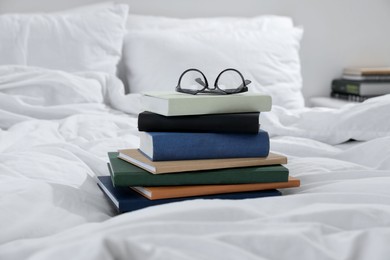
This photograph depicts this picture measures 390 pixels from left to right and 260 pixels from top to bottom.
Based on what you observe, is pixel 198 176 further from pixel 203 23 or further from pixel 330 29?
pixel 330 29

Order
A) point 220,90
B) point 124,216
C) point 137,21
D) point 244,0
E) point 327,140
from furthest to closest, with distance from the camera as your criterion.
A: point 244,0
point 137,21
point 327,140
point 220,90
point 124,216

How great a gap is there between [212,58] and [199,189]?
1.43 metres

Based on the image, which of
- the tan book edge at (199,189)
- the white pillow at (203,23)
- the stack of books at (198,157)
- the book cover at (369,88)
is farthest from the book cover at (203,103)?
the book cover at (369,88)

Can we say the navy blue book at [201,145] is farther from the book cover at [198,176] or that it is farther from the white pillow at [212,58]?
the white pillow at [212,58]

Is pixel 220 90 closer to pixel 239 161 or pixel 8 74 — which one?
pixel 239 161

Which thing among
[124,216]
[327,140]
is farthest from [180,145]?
[327,140]

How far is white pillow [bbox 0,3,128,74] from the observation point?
211 centimetres

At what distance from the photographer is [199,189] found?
0.87 m

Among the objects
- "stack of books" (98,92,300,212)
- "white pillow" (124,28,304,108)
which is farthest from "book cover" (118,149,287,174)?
"white pillow" (124,28,304,108)

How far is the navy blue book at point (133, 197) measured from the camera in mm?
837

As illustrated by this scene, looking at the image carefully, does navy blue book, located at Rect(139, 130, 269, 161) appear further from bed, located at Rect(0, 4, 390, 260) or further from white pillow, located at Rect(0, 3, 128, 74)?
white pillow, located at Rect(0, 3, 128, 74)

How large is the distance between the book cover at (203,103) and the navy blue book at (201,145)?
0.04 metres

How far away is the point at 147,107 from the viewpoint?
0.98 meters

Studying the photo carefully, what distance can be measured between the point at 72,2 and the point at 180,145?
6.32ft
